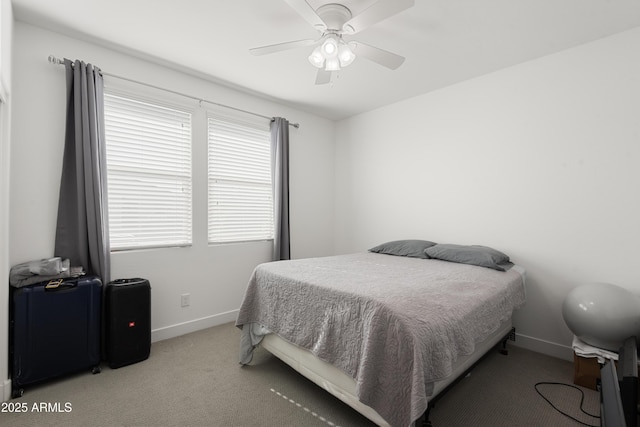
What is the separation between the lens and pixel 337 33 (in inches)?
79.4

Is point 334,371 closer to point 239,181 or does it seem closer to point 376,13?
point 376,13

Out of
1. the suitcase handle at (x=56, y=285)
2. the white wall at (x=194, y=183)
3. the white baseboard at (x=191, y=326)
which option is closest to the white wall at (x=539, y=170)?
the white wall at (x=194, y=183)

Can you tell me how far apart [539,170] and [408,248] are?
1.38 metres

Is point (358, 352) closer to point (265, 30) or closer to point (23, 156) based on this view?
point (265, 30)

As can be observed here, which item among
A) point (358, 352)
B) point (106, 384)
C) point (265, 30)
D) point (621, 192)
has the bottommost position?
point (106, 384)

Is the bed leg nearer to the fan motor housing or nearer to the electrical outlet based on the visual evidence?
the fan motor housing

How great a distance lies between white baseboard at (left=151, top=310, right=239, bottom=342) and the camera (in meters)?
2.88

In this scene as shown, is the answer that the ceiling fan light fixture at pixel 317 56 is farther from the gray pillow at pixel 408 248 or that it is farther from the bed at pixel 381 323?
the gray pillow at pixel 408 248

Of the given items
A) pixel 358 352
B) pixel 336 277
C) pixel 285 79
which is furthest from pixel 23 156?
pixel 358 352

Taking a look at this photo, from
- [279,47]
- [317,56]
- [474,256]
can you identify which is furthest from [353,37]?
[474,256]

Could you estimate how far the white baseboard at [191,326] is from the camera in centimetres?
288

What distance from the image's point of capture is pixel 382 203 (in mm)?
3979

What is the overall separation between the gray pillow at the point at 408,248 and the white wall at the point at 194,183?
1198 millimetres

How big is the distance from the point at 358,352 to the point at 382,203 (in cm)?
261
